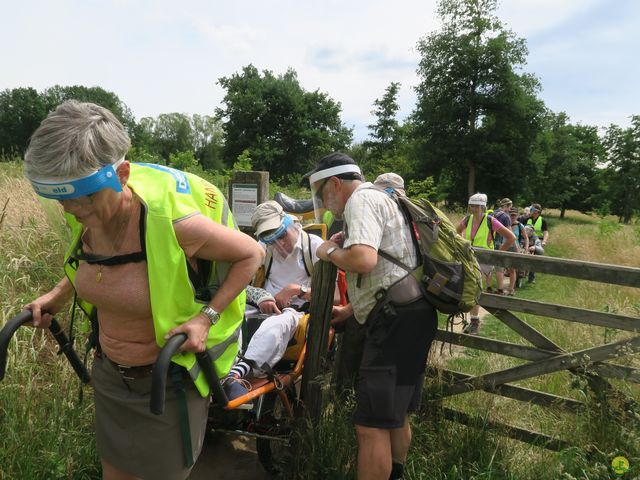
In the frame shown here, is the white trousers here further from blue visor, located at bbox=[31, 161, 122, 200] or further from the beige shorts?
blue visor, located at bbox=[31, 161, 122, 200]

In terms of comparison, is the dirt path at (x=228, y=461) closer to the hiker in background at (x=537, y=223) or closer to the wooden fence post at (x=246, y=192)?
the wooden fence post at (x=246, y=192)

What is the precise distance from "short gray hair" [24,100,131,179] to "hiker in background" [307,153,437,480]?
120cm

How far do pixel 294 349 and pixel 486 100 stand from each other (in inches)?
1447

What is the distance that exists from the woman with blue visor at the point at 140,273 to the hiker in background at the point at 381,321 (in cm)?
66

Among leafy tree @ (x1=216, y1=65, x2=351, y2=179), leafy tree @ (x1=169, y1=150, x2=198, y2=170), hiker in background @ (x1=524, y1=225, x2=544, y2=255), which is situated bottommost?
hiker in background @ (x1=524, y1=225, x2=544, y2=255)

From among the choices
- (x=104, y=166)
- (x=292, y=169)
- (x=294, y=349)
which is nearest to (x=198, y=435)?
(x=104, y=166)

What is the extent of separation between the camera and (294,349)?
3252mm

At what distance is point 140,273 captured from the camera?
169cm

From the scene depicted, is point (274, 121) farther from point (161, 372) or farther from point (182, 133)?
point (161, 372)

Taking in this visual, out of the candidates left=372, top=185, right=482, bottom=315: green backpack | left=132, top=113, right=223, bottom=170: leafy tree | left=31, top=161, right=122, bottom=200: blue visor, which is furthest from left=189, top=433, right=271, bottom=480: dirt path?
left=132, top=113, right=223, bottom=170: leafy tree

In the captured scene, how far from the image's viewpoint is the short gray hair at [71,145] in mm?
1423

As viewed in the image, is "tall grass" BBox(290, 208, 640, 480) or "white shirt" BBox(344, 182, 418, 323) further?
"tall grass" BBox(290, 208, 640, 480)

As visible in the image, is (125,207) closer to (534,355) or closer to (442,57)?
(534,355)

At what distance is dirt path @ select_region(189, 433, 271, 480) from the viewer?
329cm
